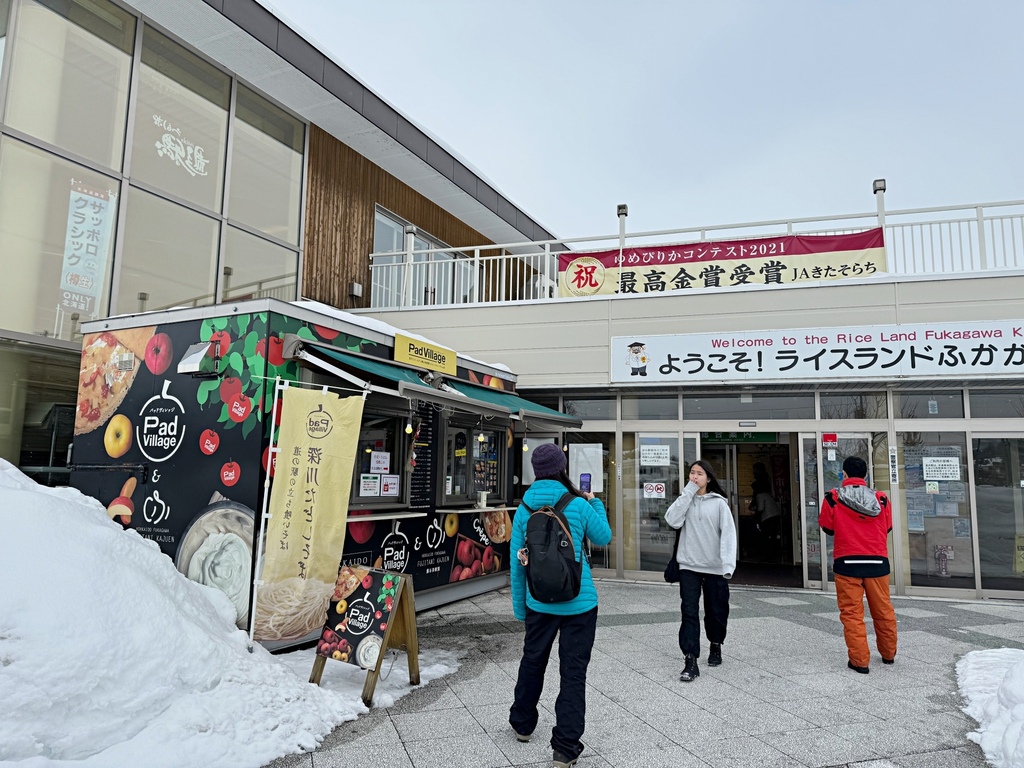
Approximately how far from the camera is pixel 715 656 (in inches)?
222

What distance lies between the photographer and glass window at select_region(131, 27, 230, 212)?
27.2ft

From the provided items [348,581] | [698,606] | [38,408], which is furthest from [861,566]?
[38,408]

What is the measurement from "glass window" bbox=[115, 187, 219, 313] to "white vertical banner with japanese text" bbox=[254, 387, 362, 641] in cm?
383

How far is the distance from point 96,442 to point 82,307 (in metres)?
1.86

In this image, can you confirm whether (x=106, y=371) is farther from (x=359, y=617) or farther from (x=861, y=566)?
(x=861, y=566)

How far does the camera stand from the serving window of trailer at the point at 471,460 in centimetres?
820

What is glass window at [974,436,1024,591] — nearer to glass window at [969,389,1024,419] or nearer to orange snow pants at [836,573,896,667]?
glass window at [969,389,1024,419]

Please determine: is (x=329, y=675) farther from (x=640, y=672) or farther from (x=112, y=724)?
(x=640, y=672)

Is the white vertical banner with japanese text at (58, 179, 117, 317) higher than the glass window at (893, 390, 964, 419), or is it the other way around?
the white vertical banner with japanese text at (58, 179, 117, 317)

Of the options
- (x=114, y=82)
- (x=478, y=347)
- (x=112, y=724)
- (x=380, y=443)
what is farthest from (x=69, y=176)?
(x=112, y=724)

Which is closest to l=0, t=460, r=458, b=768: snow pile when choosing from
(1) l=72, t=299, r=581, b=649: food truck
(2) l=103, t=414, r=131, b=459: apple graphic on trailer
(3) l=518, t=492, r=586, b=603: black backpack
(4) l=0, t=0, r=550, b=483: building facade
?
(1) l=72, t=299, r=581, b=649: food truck

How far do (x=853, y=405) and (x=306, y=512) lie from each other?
757 cm

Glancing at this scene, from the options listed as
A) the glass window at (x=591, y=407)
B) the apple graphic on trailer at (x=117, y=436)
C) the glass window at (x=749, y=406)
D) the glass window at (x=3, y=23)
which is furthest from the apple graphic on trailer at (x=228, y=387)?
the glass window at (x=749, y=406)

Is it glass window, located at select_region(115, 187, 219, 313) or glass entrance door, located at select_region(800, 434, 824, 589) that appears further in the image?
glass entrance door, located at select_region(800, 434, 824, 589)
